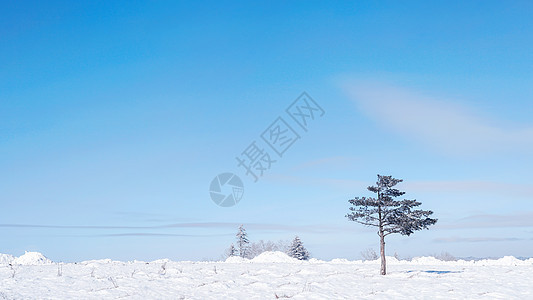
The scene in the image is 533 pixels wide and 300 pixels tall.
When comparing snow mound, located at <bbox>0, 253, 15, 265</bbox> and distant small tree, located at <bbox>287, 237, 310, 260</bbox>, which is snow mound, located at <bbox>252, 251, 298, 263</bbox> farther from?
distant small tree, located at <bbox>287, 237, 310, 260</bbox>

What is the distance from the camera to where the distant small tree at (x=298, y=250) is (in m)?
66.4

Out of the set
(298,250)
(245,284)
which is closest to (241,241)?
(298,250)

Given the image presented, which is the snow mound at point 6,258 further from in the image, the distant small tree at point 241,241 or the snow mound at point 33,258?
the distant small tree at point 241,241

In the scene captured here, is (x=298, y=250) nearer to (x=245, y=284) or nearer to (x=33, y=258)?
(x=33, y=258)

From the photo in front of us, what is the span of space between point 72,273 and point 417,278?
67.5 feet

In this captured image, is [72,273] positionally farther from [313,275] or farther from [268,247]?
[268,247]

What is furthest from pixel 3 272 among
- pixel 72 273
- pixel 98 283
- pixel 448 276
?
pixel 448 276

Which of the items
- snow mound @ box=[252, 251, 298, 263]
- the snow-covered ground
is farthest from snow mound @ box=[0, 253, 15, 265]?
snow mound @ box=[252, 251, 298, 263]

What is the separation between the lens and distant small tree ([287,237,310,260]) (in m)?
66.4

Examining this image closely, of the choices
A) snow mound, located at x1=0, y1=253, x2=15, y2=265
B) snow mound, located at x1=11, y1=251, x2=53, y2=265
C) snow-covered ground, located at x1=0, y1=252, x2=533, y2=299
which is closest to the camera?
snow-covered ground, located at x1=0, y1=252, x2=533, y2=299

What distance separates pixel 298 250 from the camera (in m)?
66.8

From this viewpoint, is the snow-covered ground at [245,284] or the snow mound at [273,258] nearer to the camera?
the snow-covered ground at [245,284]

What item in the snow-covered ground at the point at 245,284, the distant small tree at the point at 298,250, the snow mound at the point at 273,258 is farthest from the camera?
the distant small tree at the point at 298,250

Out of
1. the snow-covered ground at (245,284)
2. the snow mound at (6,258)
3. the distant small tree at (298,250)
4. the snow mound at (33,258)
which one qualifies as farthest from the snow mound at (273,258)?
the distant small tree at (298,250)
